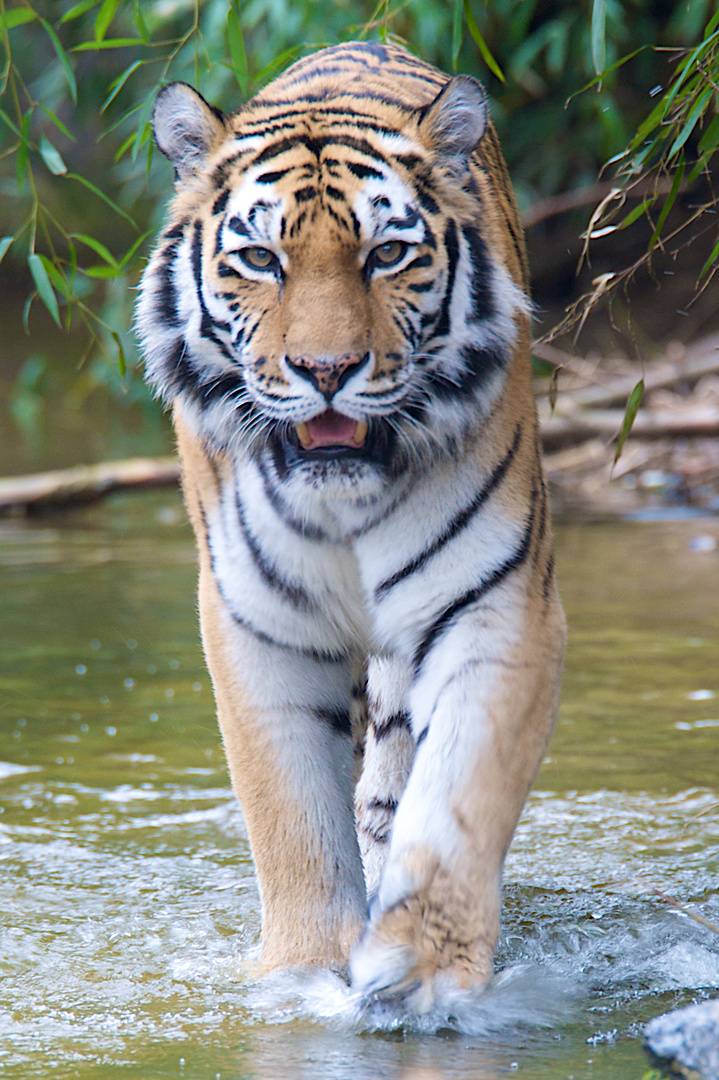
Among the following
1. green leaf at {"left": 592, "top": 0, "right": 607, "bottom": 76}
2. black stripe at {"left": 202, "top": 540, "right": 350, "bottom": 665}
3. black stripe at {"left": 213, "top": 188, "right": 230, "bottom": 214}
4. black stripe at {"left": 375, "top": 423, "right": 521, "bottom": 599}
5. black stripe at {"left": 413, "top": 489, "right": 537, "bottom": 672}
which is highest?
green leaf at {"left": 592, "top": 0, "right": 607, "bottom": 76}

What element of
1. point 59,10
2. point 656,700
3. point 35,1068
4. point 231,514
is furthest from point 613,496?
point 59,10

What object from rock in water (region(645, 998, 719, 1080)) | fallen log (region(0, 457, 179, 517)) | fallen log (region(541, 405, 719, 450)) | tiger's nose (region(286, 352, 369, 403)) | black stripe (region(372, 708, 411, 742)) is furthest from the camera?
fallen log (region(541, 405, 719, 450))

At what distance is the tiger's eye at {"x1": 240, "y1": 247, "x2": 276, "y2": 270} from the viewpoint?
6.50ft

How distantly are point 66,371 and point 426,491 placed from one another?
28.2ft

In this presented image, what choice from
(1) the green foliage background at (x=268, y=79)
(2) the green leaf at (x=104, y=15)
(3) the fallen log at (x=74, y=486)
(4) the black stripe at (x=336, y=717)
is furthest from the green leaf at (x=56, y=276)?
(3) the fallen log at (x=74, y=486)

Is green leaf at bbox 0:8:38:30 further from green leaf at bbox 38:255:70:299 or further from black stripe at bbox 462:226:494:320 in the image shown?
black stripe at bbox 462:226:494:320

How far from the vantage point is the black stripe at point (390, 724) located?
98.0 inches

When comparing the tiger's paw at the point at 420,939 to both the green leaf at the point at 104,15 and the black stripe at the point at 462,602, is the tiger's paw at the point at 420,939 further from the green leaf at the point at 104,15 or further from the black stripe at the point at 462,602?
the green leaf at the point at 104,15

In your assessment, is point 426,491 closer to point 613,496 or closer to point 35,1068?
point 35,1068

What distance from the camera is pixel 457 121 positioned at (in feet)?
6.89

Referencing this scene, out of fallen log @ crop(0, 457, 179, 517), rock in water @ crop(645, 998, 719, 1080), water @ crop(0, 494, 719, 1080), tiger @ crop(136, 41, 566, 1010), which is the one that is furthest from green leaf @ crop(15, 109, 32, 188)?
fallen log @ crop(0, 457, 179, 517)

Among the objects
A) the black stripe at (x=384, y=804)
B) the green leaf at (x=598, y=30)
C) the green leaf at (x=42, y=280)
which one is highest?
the green leaf at (x=598, y=30)

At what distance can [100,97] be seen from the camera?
10.4m

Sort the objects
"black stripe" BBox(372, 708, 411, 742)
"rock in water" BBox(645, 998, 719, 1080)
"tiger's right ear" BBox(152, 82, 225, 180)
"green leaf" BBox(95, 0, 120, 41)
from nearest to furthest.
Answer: "rock in water" BBox(645, 998, 719, 1080)
"tiger's right ear" BBox(152, 82, 225, 180)
"green leaf" BBox(95, 0, 120, 41)
"black stripe" BBox(372, 708, 411, 742)
